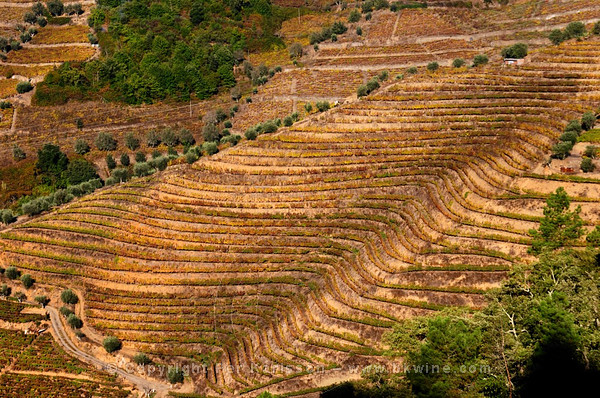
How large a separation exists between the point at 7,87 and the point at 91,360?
182ft

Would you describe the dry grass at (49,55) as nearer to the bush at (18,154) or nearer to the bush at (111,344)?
the bush at (18,154)

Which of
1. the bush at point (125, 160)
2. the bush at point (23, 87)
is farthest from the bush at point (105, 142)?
the bush at point (23, 87)

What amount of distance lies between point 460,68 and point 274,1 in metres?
57.0

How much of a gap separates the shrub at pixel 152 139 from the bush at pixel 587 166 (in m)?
49.6

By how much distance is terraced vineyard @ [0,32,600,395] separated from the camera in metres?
39.9

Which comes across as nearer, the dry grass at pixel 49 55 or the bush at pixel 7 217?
the bush at pixel 7 217

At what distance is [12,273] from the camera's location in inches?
2053

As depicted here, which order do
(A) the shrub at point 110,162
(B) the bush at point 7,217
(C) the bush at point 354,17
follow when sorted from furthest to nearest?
(C) the bush at point 354,17 → (A) the shrub at point 110,162 → (B) the bush at point 7,217

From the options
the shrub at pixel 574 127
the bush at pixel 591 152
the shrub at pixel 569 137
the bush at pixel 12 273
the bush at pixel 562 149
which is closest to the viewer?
the bush at pixel 591 152

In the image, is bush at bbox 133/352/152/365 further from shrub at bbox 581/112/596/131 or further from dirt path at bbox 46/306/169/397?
shrub at bbox 581/112/596/131

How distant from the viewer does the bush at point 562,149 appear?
4309cm

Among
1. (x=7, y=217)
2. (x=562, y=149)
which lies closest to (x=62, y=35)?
(x=7, y=217)

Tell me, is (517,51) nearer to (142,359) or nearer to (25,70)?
(142,359)

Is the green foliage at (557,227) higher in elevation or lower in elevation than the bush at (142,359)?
higher
